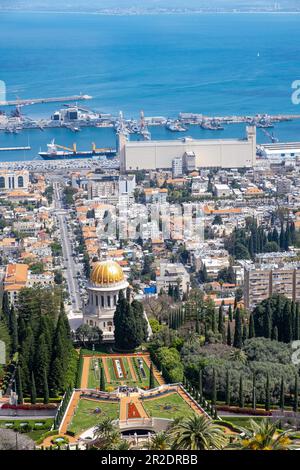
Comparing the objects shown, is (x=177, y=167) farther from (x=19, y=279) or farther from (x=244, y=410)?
(x=244, y=410)

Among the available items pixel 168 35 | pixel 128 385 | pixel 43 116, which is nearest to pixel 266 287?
pixel 128 385

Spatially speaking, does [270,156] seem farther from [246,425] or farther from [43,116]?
[246,425]

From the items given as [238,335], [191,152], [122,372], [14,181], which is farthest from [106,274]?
[191,152]

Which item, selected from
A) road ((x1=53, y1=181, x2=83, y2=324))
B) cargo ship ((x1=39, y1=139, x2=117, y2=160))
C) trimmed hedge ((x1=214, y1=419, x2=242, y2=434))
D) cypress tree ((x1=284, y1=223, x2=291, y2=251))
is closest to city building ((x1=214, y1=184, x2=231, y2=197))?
road ((x1=53, y1=181, x2=83, y2=324))

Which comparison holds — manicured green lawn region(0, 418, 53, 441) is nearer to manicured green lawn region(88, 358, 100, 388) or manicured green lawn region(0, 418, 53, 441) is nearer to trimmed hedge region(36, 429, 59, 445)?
trimmed hedge region(36, 429, 59, 445)

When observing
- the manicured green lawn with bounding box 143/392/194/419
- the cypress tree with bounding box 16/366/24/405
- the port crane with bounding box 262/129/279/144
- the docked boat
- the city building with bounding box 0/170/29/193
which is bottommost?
the manicured green lawn with bounding box 143/392/194/419

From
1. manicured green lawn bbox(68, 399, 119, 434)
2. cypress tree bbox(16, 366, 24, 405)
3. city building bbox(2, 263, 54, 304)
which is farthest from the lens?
city building bbox(2, 263, 54, 304)

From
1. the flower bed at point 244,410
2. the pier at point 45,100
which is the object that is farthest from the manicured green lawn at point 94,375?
the pier at point 45,100
